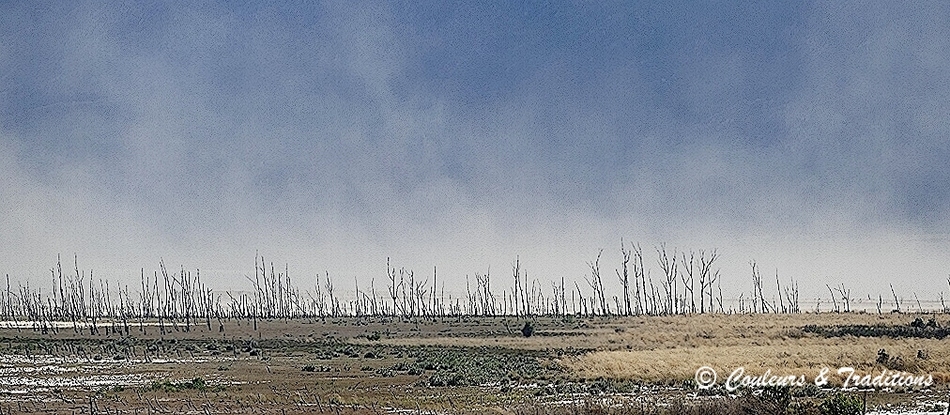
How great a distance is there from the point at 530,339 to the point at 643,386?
189 ft

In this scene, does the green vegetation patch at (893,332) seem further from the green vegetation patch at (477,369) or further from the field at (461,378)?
the green vegetation patch at (477,369)

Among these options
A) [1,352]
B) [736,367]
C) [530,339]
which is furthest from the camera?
[530,339]

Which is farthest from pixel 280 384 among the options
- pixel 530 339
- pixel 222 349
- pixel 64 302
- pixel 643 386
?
pixel 64 302

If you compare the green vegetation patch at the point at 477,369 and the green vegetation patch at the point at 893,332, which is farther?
the green vegetation patch at the point at 893,332

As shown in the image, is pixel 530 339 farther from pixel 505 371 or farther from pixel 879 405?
pixel 879 405

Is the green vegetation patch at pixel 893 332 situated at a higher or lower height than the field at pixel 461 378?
lower

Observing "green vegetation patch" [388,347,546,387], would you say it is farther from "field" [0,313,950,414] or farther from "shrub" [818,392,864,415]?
"shrub" [818,392,864,415]

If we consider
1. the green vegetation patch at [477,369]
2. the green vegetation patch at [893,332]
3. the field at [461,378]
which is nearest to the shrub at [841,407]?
the field at [461,378]

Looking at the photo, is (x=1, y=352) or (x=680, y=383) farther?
(x=1, y=352)

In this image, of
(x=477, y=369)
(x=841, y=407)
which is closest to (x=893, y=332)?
(x=477, y=369)

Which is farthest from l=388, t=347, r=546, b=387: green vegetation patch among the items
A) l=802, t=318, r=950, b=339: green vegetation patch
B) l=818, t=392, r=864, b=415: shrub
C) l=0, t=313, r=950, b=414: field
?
l=802, t=318, r=950, b=339: green vegetation patch

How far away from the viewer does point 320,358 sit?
7019cm

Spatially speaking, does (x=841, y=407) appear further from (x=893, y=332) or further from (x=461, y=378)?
(x=893, y=332)

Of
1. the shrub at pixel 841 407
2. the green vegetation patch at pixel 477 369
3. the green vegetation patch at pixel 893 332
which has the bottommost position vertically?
the green vegetation patch at pixel 893 332
